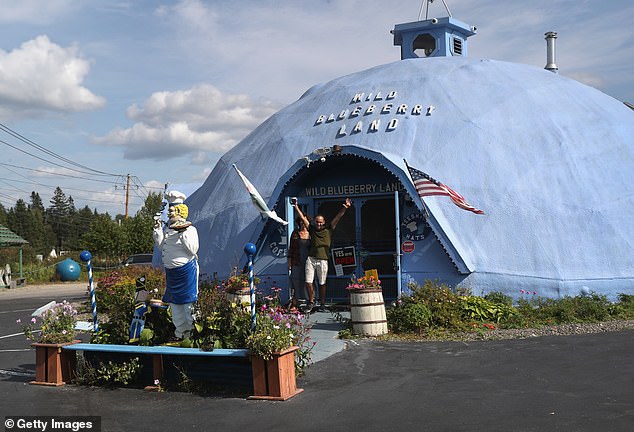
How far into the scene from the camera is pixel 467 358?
30.0ft

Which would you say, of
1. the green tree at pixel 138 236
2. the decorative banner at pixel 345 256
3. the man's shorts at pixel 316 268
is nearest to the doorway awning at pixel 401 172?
the decorative banner at pixel 345 256

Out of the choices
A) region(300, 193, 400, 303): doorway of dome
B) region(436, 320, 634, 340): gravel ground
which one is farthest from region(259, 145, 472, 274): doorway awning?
region(436, 320, 634, 340): gravel ground

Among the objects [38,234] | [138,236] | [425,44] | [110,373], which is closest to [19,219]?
[38,234]

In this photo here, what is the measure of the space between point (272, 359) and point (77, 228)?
345 ft

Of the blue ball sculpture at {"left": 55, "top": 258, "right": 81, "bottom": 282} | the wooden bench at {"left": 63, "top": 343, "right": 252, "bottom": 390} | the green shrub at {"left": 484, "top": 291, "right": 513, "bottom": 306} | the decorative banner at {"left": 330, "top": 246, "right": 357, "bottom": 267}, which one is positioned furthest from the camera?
the blue ball sculpture at {"left": 55, "top": 258, "right": 81, "bottom": 282}

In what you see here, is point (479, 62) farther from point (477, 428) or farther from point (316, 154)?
point (477, 428)

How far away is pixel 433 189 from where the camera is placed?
1341 cm

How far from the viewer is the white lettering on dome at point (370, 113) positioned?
15.1m

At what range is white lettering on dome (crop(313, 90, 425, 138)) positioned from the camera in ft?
49.6

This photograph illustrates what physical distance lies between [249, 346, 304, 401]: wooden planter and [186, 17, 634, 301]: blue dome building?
610 cm

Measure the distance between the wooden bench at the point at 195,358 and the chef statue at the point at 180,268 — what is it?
1.05ft

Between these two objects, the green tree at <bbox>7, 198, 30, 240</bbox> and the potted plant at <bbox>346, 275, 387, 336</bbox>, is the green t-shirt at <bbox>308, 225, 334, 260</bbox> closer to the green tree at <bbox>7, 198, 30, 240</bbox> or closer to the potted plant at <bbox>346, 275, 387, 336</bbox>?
the potted plant at <bbox>346, 275, 387, 336</bbox>

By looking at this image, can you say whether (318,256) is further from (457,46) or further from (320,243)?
(457,46)

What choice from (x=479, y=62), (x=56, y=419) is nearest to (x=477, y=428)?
(x=56, y=419)
